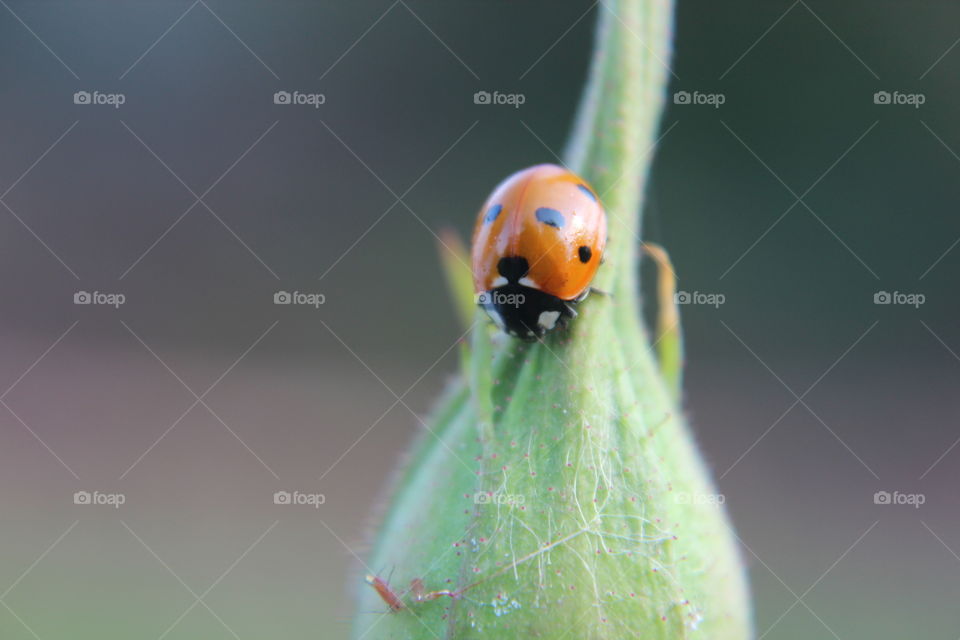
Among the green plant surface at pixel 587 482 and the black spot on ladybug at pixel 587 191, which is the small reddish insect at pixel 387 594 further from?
the black spot on ladybug at pixel 587 191

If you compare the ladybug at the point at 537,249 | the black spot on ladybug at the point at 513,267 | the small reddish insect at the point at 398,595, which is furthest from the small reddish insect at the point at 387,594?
the black spot on ladybug at the point at 513,267

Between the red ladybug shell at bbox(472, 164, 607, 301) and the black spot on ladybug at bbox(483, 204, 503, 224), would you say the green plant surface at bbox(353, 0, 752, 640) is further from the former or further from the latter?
the black spot on ladybug at bbox(483, 204, 503, 224)

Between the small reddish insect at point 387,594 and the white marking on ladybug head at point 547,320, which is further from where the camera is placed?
the white marking on ladybug head at point 547,320

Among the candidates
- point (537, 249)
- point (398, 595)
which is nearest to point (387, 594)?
point (398, 595)

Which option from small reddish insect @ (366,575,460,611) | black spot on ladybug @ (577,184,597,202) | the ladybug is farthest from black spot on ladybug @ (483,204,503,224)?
small reddish insect @ (366,575,460,611)

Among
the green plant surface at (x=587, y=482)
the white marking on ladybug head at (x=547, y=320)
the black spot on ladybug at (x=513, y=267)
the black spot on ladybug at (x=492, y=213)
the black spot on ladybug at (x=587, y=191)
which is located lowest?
the green plant surface at (x=587, y=482)

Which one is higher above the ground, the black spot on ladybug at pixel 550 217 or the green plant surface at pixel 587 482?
the black spot on ladybug at pixel 550 217

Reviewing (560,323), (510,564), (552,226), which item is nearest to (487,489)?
(510,564)

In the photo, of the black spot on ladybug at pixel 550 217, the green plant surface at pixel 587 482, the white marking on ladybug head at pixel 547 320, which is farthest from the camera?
the black spot on ladybug at pixel 550 217
